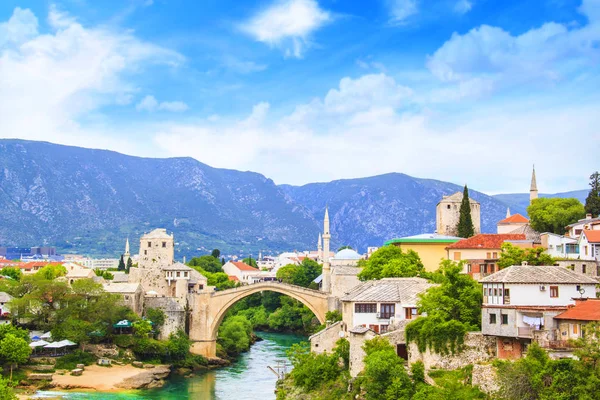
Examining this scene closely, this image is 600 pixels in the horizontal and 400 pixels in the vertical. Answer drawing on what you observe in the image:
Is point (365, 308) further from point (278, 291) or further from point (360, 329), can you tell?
point (278, 291)

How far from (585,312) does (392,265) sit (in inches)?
1001

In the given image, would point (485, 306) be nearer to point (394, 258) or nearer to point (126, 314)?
point (394, 258)

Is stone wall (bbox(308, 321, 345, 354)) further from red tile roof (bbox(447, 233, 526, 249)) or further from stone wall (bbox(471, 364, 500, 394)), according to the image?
stone wall (bbox(471, 364, 500, 394))

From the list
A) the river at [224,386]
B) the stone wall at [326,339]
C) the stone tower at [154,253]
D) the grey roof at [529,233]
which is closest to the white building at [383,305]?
the stone wall at [326,339]

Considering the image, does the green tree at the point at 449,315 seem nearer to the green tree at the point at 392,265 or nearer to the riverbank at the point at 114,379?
the green tree at the point at 392,265

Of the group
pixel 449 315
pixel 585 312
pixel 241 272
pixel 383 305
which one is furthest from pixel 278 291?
pixel 241 272

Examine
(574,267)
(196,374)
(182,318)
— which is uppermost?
(574,267)

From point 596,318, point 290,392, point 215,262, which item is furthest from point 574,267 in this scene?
point 215,262

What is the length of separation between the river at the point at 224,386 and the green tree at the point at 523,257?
17909mm

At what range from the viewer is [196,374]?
2468 inches

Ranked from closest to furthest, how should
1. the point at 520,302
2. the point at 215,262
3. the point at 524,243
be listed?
the point at 520,302
the point at 524,243
the point at 215,262

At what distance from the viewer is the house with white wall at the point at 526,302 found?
3212 centimetres

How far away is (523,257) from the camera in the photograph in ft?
147

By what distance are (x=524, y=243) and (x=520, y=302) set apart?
72.8ft
